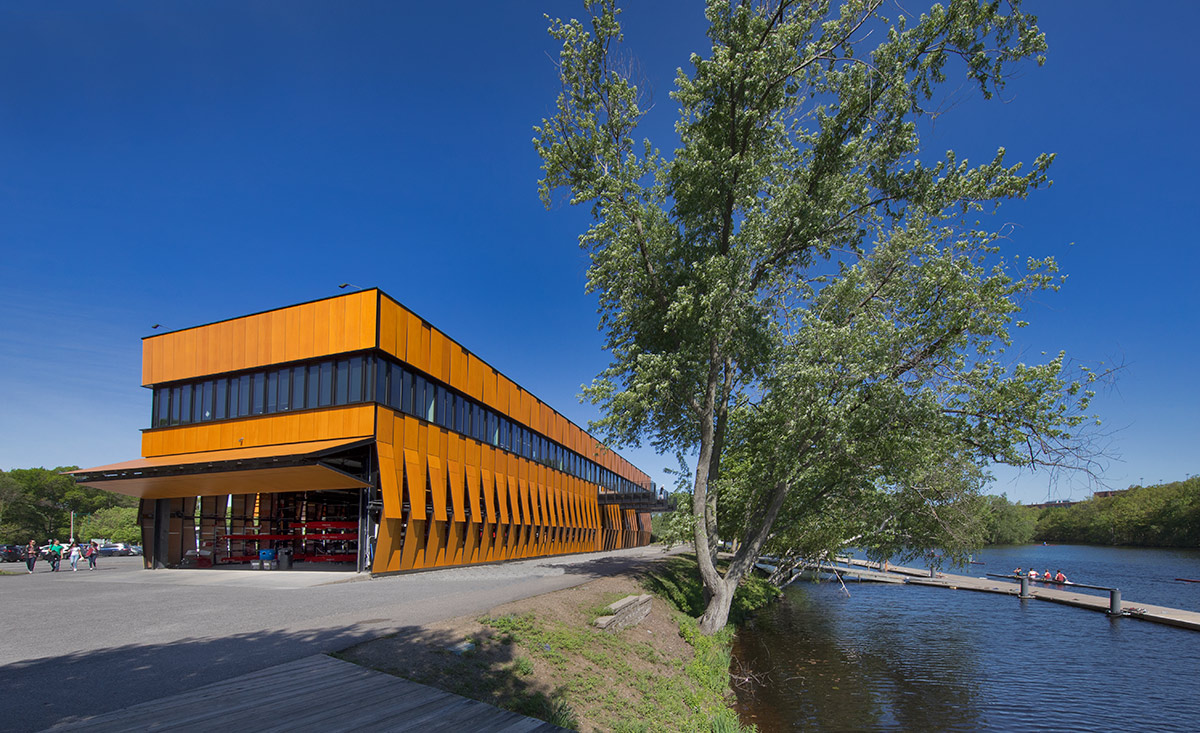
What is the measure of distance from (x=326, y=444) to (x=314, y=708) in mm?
17609

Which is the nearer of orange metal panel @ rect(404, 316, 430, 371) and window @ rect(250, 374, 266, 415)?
window @ rect(250, 374, 266, 415)

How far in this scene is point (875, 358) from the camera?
13305 mm

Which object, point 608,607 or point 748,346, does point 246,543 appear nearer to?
point 608,607

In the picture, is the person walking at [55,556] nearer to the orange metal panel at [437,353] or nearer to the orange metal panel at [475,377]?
the orange metal panel at [437,353]

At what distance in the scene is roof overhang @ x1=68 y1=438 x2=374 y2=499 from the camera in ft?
65.7

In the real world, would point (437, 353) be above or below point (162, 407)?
above

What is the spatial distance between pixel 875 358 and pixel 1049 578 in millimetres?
35526

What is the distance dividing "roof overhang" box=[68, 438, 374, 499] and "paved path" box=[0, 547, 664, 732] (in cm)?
361

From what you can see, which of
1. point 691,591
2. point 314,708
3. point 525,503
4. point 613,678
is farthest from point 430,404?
point 314,708

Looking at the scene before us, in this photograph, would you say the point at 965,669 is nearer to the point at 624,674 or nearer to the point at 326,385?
the point at 624,674

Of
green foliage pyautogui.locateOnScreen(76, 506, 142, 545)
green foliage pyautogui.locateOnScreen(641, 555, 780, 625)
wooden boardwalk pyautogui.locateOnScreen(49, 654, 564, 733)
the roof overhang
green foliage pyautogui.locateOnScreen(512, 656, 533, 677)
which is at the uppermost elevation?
the roof overhang

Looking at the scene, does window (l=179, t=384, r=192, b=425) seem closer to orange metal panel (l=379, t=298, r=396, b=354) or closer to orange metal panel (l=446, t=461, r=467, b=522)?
orange metal panel (l=379, t=298, r=396, b=354)

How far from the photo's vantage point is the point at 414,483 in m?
23.8

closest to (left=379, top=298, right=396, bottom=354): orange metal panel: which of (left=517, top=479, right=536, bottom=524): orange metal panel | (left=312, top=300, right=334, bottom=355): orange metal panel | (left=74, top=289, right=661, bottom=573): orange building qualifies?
(left=74, top=289, right=661, bottom=573): orange building
